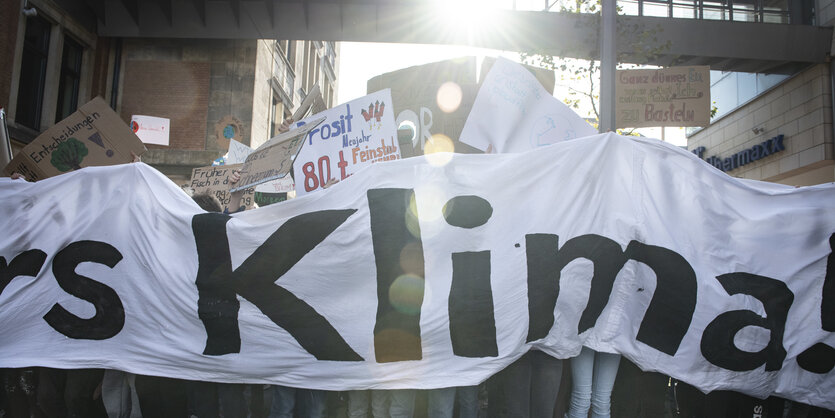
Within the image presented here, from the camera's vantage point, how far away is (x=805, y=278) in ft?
10.8

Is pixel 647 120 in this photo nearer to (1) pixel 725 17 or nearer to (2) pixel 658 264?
(2) pixel 658 264

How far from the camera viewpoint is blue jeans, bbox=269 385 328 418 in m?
3.27

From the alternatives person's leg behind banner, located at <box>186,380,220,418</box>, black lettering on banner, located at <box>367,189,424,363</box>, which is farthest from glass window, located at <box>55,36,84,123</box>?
black lettering on banner, located at <box>367,189,424,363</box>

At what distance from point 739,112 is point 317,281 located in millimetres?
15852

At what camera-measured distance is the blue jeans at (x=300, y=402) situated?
10.7 ft

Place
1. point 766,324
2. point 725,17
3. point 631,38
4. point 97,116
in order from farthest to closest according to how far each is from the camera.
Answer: point 725,17 → point 631,38 → point 97,116 → point 766,324

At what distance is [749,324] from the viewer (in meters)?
3.16

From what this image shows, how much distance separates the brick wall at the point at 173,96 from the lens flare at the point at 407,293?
41.3 ft

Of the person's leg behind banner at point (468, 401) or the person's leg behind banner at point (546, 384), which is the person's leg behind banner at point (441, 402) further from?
the person's leg behind banner at point (546, 384)

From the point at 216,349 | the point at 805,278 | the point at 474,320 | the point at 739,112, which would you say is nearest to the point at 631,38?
the point at 739,112

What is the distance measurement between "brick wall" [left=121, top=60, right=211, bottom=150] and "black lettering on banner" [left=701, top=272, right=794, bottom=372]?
1362cm

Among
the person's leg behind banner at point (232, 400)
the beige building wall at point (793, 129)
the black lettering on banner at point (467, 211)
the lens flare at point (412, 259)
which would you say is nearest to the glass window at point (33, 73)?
the person's leg behind banner at point (232, 400)

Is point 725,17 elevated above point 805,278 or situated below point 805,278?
above

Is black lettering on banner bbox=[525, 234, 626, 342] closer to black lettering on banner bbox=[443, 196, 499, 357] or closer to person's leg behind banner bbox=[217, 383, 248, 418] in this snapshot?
black lettering on banner bbox=[443, 196, 499, 357]
